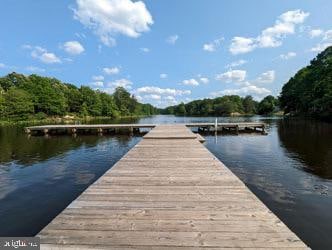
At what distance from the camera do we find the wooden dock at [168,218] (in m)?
3.33

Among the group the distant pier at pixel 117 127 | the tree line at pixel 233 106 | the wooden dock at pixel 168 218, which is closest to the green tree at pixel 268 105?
the tree line at pixel 233 106

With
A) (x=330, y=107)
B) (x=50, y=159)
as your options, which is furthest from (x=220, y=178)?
(x=330, y=107)

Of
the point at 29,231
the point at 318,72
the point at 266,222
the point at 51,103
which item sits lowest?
the point at 29,231

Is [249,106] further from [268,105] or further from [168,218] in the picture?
[168,218]

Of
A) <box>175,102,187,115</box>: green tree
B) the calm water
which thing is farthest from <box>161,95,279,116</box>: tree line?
the calm water

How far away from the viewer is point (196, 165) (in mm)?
8008

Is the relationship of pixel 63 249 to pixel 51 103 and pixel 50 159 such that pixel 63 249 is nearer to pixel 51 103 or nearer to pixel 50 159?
pixel 50 159

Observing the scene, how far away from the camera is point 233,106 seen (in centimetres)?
12106

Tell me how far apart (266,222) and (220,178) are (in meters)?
2.51

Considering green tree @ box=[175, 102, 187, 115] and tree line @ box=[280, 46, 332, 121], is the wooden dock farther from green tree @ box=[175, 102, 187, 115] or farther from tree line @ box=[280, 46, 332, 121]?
green tree @ box=[175, 102, 187, 115]

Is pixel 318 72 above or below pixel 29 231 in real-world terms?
above

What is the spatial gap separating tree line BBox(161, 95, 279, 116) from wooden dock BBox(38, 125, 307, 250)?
10896cm

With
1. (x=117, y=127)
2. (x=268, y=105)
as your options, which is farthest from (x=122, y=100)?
(x=117, y=127)

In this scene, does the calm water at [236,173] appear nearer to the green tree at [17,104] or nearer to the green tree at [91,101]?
the green tree at [17,104]
